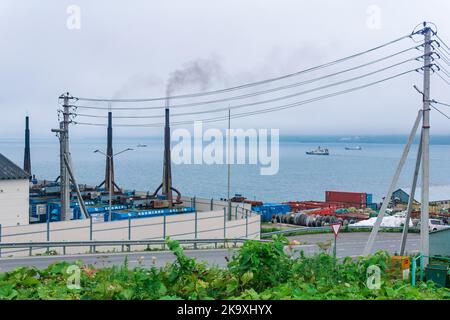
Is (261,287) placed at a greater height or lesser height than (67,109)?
lesser

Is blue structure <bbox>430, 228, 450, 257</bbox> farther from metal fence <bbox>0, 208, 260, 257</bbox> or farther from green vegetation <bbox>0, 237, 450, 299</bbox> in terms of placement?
green vegetation <bbox>0, 237, 450, 299</bbox>

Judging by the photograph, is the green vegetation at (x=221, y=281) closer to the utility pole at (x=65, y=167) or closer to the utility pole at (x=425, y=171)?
the utility pole at (x=425, y=171)

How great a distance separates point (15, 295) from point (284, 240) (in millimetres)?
2823

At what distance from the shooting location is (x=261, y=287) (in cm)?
544

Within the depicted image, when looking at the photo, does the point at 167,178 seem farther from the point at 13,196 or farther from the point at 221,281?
the point at 221,281

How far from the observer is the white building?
84.3 ft

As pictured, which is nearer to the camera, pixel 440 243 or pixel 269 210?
pixel 440 243

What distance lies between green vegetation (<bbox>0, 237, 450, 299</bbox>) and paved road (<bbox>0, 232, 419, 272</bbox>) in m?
0.47

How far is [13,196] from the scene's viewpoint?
2638 centimetres

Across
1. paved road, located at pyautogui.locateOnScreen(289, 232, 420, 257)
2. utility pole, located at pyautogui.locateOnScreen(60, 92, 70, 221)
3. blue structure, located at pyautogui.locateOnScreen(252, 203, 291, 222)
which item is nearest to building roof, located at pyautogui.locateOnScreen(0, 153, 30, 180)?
utility pole, located at pyautogui.locateOnScreen(60, 92, 70, 221)

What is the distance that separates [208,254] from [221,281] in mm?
13579

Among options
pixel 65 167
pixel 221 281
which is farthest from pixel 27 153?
pixel 221 281
